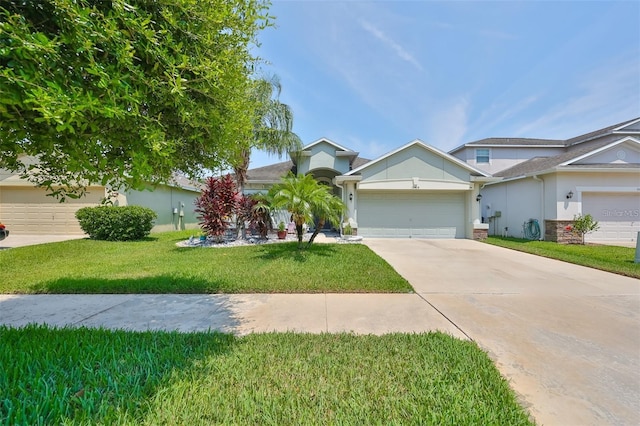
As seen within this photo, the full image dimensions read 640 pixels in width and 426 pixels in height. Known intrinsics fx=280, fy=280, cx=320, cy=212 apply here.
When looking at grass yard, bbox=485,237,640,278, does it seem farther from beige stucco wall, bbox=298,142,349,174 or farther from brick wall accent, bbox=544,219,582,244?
beige stucco wall, bbox=298,142,349,174

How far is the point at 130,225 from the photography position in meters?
12.6

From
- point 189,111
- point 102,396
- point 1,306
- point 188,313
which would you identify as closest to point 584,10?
point 189,111

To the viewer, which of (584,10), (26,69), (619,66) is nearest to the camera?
(26,69)

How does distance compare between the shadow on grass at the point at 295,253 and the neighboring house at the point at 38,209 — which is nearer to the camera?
the shadow on grass at the point at 295,253

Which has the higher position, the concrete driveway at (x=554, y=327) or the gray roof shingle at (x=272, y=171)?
the gray roof shingle at (x=272, y=171)

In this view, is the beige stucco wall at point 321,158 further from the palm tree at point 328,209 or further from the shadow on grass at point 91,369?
the shadow on grass at point 91,369

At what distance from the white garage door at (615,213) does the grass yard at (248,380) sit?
49.1ft

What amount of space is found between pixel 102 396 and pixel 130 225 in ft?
40.5

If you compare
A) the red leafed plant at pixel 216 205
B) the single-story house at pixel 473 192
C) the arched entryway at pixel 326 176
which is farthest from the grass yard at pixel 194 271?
the arched entryway at pixel 326 176

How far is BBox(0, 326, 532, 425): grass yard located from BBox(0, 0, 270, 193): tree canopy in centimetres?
180

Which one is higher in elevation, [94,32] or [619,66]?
[619,66]

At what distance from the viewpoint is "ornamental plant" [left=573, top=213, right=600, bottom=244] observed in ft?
39.9

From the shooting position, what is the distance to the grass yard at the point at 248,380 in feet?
6.88

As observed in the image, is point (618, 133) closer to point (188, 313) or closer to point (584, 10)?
point (584, 10)
